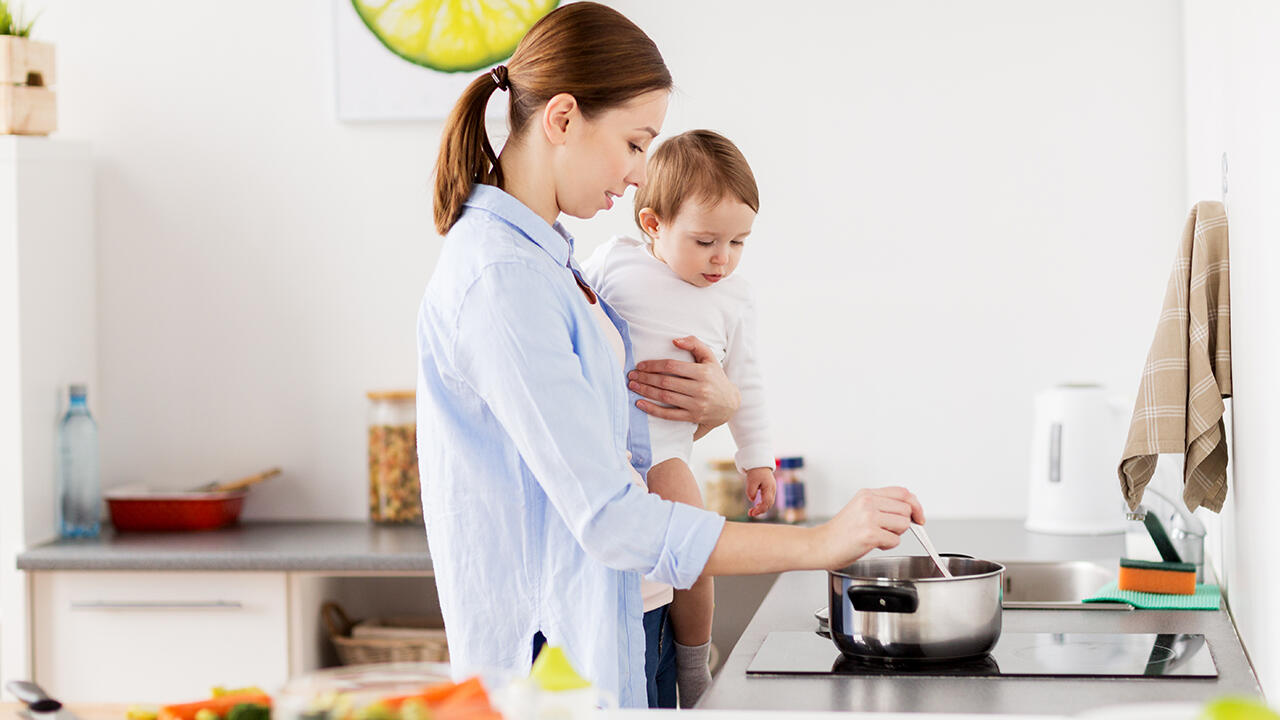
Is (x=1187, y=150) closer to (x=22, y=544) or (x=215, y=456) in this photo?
(x=215, y=456)

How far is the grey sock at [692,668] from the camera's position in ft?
6.05

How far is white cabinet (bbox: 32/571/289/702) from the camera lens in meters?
2.50

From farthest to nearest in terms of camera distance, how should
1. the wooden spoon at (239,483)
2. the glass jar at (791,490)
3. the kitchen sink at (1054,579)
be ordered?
the wooden spoon at (239,483) → the glass jar at (791,490) → the kitchen sink at (1054,579)

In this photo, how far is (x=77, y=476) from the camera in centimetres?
273

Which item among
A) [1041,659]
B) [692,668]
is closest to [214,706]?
[1041,659]

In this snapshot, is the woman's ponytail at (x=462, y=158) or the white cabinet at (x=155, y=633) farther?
the white cabinet at (x=155, y=633)

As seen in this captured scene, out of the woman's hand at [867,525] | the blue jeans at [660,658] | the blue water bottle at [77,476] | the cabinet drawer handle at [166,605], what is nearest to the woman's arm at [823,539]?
the woman's hand at [867,525]

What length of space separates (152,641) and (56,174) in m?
1.03

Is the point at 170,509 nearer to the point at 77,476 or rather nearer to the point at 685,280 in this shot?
the point at 77,476

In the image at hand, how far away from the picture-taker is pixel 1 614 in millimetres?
A: 2555

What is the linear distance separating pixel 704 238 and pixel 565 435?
62 cm

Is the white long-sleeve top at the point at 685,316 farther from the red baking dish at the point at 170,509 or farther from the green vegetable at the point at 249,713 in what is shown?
the red baking dish at the point at 170,509

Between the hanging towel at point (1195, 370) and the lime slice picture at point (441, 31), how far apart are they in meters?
1.64

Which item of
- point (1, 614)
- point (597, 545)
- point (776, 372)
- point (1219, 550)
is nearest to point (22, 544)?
point (1, 614)
